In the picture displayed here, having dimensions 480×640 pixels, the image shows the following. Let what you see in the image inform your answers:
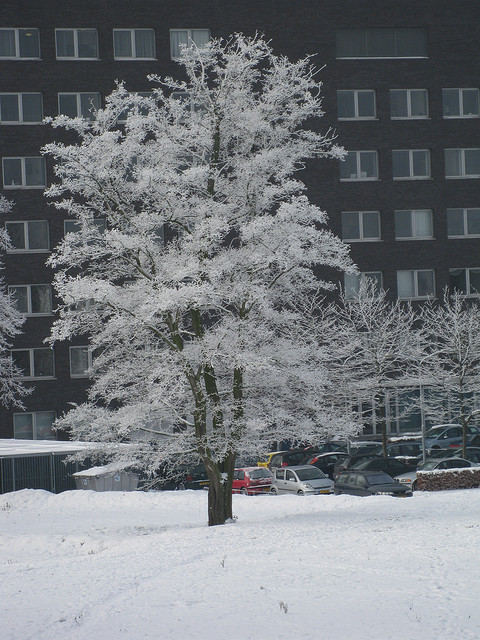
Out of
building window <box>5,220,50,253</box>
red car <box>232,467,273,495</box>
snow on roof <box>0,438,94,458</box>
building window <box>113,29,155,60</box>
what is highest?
building window <box>113,29,155,60</box>

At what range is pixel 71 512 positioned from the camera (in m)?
31.4

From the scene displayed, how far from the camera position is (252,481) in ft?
115

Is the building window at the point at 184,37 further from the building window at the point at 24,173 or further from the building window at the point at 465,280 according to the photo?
the building window at the point at 465,280

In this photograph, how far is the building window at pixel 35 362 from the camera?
5250cm

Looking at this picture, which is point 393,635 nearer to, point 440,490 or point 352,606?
point 352,606

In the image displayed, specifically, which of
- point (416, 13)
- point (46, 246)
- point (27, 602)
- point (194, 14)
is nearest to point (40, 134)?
point (46, 246)

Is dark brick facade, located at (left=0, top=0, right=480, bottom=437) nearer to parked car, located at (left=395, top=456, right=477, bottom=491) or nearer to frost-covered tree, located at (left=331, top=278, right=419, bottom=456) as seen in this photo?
frost-covered tree, located at (left=331, top=278, right=419, bottom=456)

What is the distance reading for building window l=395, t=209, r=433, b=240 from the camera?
2178 inches

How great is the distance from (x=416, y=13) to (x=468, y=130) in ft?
26.3

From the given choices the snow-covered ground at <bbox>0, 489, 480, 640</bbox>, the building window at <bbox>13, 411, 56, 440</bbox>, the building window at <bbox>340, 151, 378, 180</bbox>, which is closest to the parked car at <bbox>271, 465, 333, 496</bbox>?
the snow-covered ground at <bbox>0, 489, 480, 640</bbox>

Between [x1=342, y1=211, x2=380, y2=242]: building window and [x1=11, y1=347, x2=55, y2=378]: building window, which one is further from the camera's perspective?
[x1=342, y1=211, x2=380, y2=242]: building window

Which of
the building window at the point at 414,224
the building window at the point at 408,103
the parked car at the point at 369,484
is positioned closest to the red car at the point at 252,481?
the parked car at the point at 369,484

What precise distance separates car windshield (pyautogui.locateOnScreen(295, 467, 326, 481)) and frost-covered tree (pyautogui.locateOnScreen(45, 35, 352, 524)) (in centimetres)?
1080

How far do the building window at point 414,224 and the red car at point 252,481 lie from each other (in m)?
24.4
